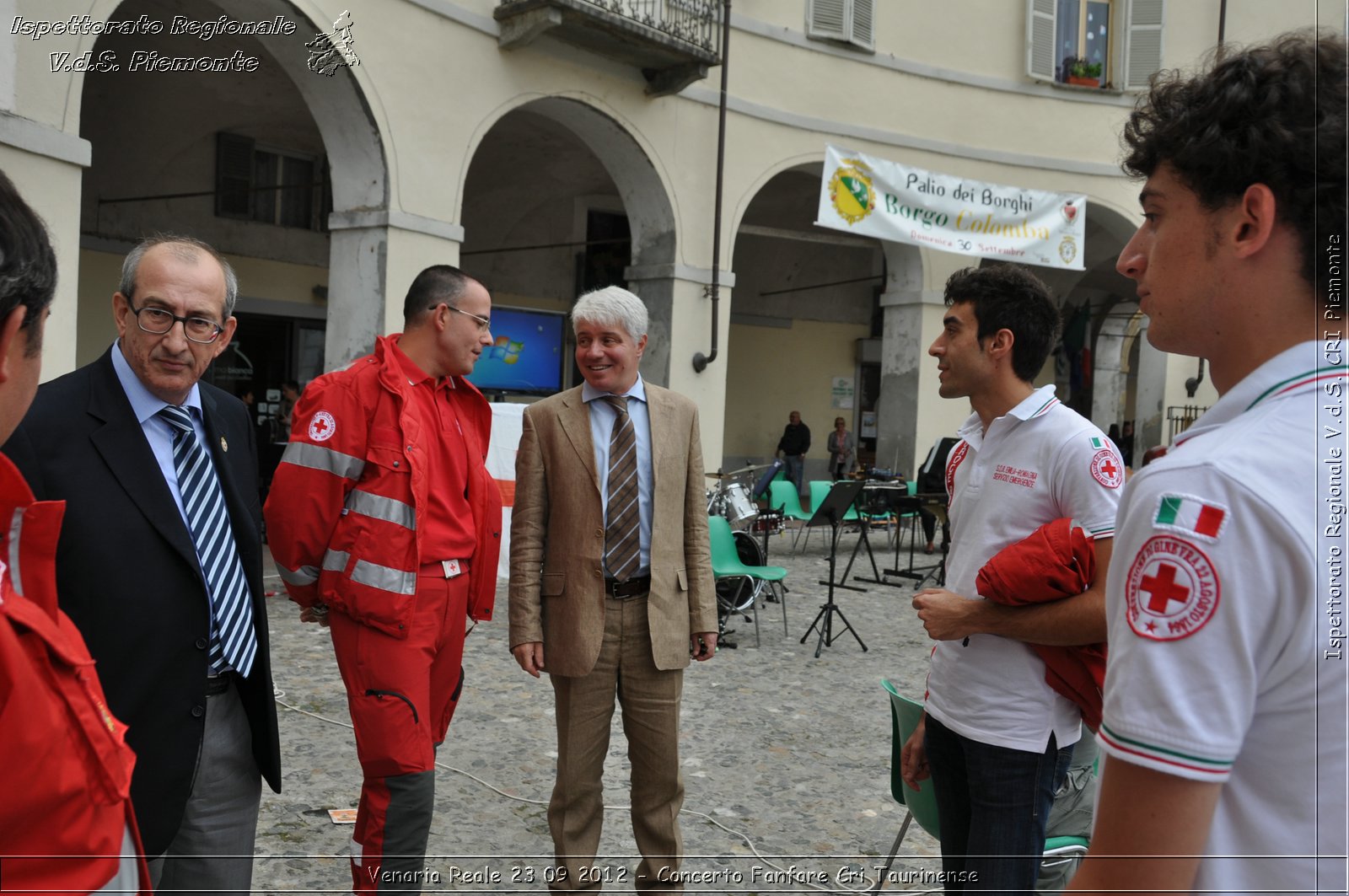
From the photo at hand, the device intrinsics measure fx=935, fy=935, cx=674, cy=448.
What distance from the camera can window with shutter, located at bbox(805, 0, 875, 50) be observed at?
12188mm

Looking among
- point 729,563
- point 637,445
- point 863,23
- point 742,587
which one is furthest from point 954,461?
point 863,23

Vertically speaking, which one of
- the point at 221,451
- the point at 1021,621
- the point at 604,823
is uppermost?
the point at 221,451

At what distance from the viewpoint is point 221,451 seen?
7.18 ft

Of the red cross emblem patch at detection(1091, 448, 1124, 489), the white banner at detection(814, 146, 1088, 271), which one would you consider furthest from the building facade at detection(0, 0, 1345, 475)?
the red cross emblem patch at detection(1091, 448, 1124, 489)

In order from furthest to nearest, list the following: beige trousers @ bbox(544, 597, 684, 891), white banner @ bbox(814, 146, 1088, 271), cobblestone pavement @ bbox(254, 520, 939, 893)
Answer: white banner @ bbox(814, 146, 1088, 271) < cobblestone pavement @ bbox(254, 520, 939, 893) < beige trousers @ bbox(544, 597, 684, 891)

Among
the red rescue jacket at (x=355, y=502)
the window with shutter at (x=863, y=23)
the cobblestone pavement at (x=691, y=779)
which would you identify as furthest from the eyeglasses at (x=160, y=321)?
the window with shutter at (x=863, y=23)

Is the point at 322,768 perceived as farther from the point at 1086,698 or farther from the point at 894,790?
the point at 1086,698

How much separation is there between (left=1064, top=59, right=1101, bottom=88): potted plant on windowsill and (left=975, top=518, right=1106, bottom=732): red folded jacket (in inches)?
571

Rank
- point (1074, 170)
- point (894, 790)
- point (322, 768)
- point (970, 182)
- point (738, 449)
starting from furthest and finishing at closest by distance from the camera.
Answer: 1. point (738, 449)
2. point (1074, 170)
3. point (970, 182)
4. point (322, 768)
5. point (894, 790)

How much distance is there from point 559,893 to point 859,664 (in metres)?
3.96

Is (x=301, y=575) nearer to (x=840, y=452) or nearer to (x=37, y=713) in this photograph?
(x=37, y=713)

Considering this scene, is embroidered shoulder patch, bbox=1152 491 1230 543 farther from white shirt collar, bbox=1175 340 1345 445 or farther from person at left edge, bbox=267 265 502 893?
person at left edge, bbox=267 265 502 893

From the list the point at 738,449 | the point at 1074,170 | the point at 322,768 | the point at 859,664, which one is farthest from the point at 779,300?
the point at 322,768

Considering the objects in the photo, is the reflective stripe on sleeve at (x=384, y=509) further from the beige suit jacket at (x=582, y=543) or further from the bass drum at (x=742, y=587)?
the bass drum at (x=742, y=587)
